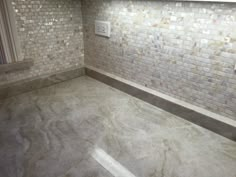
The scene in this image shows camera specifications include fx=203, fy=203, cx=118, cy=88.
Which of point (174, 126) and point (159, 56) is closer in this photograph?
point (174, 126)

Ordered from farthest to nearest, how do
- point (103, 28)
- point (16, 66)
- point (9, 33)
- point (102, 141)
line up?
point (103, 28) < point (16, 66) < point (9, 33) < point (102, 141)

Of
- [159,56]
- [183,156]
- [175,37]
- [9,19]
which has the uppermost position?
[9,19]

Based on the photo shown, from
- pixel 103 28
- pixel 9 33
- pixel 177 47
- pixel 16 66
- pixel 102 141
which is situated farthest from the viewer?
pixel 103 28

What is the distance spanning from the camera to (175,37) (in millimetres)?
1450

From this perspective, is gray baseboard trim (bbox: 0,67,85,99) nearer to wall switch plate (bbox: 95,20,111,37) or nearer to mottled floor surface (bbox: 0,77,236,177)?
mottled floor surface (bbox: 0,77,236,177)

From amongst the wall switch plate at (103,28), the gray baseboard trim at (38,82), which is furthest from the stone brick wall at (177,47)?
the gray baseboard trim at (38,82)

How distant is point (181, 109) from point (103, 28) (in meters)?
1.03

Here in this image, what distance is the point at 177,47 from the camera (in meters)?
1.47

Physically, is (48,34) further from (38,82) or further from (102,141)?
(102,141)

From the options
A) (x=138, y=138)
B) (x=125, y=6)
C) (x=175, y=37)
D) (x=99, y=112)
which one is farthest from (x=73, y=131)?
(x=125, y=6)

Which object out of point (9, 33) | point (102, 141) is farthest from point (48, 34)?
point (102, 141)

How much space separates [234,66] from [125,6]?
0.96 metres

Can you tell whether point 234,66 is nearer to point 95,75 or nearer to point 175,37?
point 175,37

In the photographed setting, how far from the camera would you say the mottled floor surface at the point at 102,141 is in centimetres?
112
